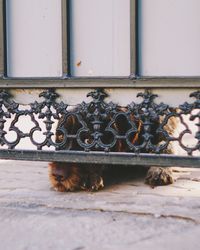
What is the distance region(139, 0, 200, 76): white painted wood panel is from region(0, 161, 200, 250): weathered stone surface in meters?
0.70

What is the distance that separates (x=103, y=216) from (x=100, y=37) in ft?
2.90

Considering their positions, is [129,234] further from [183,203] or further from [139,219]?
[183,203]

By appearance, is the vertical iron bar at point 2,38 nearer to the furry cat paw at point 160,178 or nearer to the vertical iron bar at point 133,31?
the vertical iron bar at point 133,31

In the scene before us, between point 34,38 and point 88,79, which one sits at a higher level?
point 34,38

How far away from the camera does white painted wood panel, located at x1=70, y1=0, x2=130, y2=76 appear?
7.24ft

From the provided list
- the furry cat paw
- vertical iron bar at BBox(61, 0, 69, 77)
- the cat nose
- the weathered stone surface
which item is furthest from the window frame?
the furry cat paw

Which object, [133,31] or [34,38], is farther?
[34,38]

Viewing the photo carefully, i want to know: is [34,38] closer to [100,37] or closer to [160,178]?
[100,37]

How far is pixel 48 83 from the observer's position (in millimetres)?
2281

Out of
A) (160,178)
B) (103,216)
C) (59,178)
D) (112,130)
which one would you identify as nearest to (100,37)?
(112,130)

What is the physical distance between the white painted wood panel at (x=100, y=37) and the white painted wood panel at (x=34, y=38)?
0.09m

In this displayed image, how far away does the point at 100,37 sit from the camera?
224cm

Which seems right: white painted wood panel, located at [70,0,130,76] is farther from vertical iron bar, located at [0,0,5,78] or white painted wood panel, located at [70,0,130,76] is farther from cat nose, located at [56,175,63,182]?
cat nose, located at [56,175,63,182]

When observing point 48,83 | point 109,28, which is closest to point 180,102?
point 109,28
